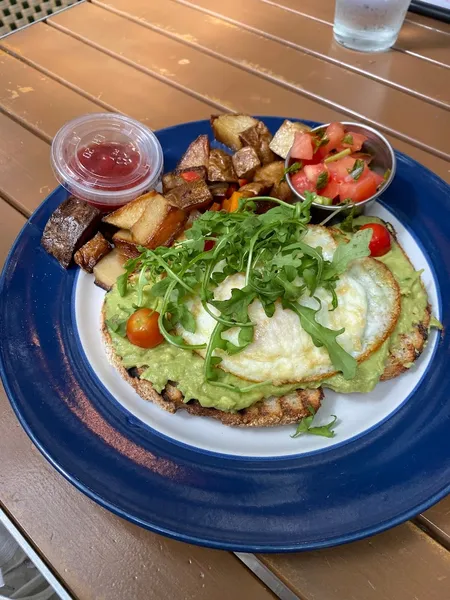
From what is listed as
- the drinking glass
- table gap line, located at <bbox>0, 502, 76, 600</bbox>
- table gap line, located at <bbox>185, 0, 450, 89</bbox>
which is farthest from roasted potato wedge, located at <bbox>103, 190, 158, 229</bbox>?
the drinking glass

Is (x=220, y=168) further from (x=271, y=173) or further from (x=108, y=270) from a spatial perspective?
(x=108, y=270)

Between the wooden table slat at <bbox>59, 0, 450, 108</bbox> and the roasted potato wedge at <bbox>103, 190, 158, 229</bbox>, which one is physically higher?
the wooden table slat at <bbox>59, 0, 450, 108</bbox>

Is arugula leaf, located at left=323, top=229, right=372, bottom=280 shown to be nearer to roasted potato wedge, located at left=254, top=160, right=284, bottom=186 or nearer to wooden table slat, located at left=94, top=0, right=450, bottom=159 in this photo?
roasted potato wedge, located at left=254, top=160, right=284, bottom=186

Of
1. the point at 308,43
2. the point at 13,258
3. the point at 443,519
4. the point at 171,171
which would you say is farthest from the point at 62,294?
the point at 308,43

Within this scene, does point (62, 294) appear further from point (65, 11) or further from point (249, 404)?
point (65, 11)

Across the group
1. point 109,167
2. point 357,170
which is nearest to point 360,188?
point 357,170

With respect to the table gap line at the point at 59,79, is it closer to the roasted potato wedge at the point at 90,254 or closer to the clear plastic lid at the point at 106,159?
the clear plastic lid at the point at 106,159
